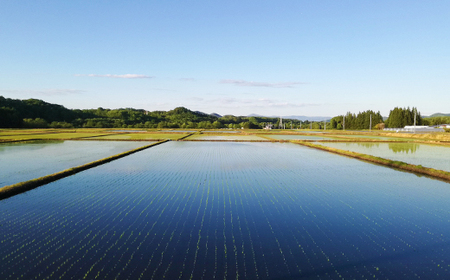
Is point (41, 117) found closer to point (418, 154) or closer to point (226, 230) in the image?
point (418, 154)

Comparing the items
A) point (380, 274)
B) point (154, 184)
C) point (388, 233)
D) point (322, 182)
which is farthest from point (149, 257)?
point (322, 182)

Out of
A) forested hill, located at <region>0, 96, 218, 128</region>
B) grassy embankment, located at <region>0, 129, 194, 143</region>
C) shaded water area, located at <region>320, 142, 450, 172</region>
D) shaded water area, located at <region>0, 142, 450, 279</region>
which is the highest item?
forested hill, located at <region>0, 96, 218, 128</region>

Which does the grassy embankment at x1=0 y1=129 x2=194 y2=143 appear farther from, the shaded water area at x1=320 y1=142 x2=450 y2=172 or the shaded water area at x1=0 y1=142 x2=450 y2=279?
the shaded water area at x1=0 y1=142 x2=450 y2=279

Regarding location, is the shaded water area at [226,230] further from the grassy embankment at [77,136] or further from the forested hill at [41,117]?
the forested hill at [41,117]

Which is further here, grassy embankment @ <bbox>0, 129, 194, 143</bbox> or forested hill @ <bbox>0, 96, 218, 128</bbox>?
forested hill @ <bbox>0, 96, 218, 128</bbox>

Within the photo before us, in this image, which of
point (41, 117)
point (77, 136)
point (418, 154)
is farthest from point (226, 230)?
point (41, 117)

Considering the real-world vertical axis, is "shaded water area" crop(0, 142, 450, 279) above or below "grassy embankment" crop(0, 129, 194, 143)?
below

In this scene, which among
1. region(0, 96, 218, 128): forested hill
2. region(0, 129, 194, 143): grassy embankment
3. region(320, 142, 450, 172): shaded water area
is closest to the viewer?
region(320, 142, 450, 172): shaded water area

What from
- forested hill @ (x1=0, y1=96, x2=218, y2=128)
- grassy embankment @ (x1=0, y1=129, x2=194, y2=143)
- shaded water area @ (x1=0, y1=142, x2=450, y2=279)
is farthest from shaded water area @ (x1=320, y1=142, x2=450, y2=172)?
forested hill @ (x1=0, y1=96, x2=218, y2=128)
